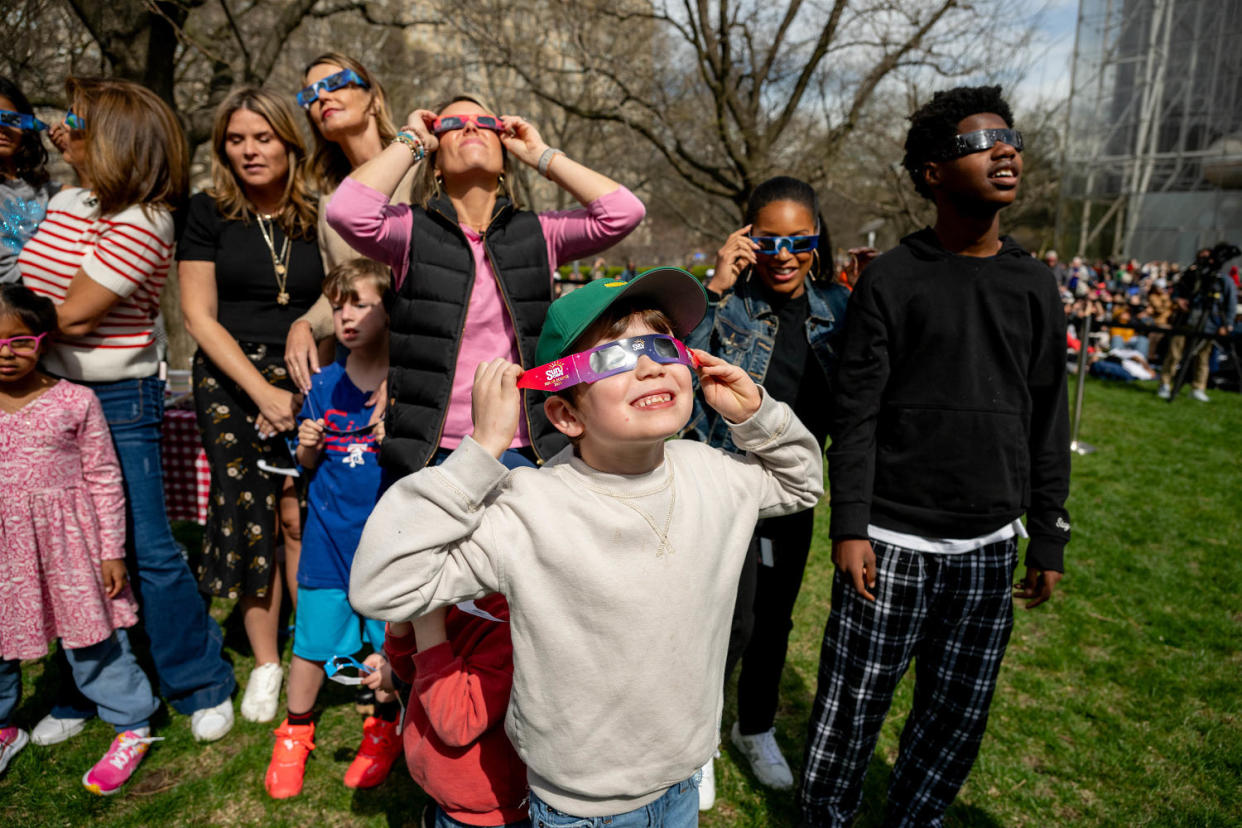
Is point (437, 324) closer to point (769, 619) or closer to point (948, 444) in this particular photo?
point (948, 444)

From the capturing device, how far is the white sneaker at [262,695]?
3234 millimetres

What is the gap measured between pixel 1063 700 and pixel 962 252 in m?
2.76

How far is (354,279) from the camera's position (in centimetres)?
271

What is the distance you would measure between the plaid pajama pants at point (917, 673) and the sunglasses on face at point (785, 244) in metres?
1.06

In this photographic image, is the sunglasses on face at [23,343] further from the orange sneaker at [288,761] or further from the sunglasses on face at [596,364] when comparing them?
the sunglasses on face at [596,364]

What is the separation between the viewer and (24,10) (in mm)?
5523

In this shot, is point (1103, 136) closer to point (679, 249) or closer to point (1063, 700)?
point (679, 249)

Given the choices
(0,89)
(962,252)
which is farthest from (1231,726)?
(0,89)

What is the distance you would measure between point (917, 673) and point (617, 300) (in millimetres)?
1629

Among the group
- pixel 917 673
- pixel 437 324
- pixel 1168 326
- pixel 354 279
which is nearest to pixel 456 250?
pixel 437 324

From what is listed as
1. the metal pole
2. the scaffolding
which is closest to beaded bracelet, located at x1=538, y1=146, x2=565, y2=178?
the metal pole

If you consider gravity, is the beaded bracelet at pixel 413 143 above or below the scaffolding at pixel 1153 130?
below

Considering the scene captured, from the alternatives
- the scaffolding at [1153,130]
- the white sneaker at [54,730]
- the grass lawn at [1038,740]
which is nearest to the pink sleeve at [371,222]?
the grass lawn at [1038,740]

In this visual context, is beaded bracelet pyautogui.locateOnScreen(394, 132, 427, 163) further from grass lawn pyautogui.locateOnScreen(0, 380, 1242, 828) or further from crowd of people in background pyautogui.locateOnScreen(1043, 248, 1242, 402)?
crowd of people in background pyautogui.locateOnScreen(1043, 248, 1242, 402)
